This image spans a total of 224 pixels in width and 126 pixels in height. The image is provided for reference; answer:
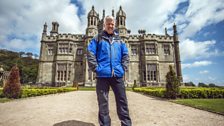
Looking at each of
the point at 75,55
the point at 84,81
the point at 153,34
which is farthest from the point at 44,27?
the point at 153,34

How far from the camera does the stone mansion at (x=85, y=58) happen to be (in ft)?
79.2

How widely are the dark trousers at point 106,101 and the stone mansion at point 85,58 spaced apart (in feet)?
68.4

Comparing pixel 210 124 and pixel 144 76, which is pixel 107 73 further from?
pixel 144 76

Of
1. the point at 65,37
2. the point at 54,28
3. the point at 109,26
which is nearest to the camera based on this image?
the point at 109,26

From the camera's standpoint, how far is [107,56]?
2633mm

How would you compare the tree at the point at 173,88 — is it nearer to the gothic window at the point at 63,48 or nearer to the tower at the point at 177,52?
the tower at the point at 177,52

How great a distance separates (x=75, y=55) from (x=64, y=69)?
10.4 ft

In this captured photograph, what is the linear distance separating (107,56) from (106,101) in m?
0.83

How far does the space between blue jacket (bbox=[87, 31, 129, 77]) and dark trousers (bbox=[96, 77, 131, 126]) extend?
5.8 inches

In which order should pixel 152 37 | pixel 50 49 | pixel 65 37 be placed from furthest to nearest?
pixel 152 37 → pixel 50 49 → pixel 65 37

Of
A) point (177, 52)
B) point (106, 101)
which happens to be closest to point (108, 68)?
point (106, 101)

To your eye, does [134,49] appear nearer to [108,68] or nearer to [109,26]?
[109,26]

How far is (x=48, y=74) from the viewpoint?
24562 mm

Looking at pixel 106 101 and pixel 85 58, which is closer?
pixel 106 101
